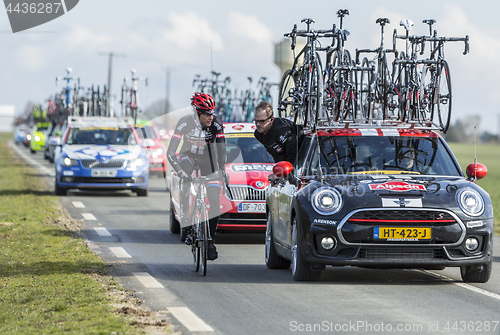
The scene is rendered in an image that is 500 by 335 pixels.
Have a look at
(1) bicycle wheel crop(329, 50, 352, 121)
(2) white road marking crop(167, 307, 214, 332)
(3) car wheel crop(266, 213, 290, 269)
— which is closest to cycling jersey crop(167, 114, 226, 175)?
(3) car wheel crop(266, 213, 290, 269)

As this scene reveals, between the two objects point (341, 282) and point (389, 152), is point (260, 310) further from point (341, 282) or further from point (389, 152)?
point (389, 152)

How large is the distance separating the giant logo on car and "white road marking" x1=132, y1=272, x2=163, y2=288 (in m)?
2.33

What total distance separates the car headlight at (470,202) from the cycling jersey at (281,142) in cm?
239

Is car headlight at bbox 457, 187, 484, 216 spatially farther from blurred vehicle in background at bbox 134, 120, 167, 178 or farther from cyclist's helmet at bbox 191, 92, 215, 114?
blurred vehicle in background at bbox 134, 120, 167, 178

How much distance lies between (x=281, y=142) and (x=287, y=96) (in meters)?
2.35

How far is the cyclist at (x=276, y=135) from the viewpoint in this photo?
10414 millimetres

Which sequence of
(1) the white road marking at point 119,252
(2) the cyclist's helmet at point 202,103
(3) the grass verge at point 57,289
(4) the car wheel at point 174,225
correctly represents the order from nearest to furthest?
(3) the grass verge at point 57,289 < (2) the cyclist's helmet at point 202,103 < (1) the white road marking at point 119,252 < (4) the car wheel at point 174,225

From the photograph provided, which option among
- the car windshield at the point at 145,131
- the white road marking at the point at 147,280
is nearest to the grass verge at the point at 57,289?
the white road marking at the point at 147,280

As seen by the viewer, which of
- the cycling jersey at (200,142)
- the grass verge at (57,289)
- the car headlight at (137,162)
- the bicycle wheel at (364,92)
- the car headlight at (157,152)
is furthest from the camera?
the car headlight at (157,152)

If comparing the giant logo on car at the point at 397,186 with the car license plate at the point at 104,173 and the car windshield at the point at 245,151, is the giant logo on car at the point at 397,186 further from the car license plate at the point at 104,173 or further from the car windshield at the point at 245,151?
the car license plate at the point at 104,173

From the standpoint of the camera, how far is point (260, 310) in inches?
288

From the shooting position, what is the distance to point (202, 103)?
959cm

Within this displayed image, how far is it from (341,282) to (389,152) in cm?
153
